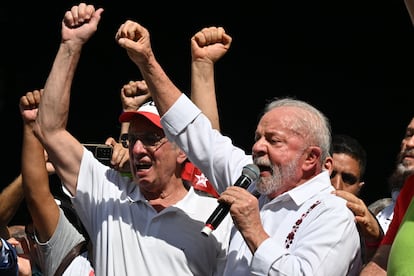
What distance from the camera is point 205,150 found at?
503cm

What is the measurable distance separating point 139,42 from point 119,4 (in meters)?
3.26

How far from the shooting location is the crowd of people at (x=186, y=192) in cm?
457

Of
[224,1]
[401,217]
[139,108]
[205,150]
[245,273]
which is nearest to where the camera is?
[401,217]

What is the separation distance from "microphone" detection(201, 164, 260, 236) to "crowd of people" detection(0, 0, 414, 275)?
0.09ft

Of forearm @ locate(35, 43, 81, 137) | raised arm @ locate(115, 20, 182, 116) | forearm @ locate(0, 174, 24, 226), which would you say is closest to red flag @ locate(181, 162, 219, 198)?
raised arm @ locate(115, 20, 182, 116)

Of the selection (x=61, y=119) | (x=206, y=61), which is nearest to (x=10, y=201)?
(x=61, y=119)

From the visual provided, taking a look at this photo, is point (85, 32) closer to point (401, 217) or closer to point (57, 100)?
point (57, 100)

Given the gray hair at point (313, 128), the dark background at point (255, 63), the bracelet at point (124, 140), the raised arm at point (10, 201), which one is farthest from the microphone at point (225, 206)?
the dark background at point (255, 63)

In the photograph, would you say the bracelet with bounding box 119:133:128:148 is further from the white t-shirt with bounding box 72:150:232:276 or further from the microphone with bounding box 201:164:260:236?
the microphone with bounding box 201:164:260:236

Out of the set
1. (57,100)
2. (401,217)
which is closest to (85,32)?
(57,100)

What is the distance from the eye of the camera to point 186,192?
5352mm

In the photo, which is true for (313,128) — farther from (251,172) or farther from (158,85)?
(158,85)

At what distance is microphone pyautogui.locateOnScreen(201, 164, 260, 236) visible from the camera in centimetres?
450

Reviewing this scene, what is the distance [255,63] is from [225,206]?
12.9 ft
